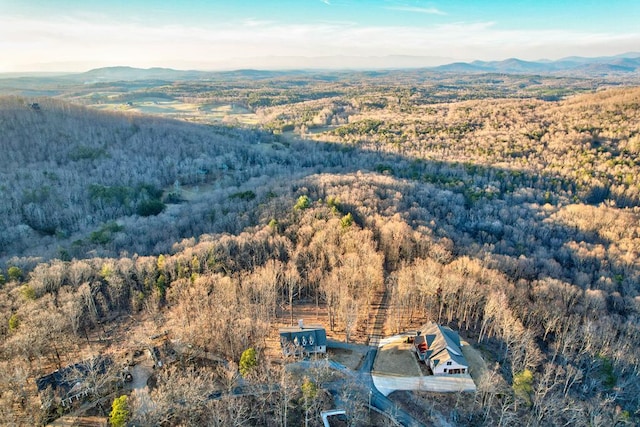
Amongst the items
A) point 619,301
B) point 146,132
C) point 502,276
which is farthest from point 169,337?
point 146,132

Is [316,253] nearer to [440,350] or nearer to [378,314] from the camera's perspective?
[378,314]

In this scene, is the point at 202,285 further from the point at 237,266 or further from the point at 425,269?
the point at 425,269

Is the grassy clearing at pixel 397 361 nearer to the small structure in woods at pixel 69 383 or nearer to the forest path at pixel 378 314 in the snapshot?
the forest path at pixel 378 314

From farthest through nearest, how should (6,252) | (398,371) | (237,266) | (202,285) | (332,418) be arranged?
1. (6,252)
2. (237,266)
3. (202,285)
4. (398,371)
5. (332,418)

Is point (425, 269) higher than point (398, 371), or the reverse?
point (425, 269)

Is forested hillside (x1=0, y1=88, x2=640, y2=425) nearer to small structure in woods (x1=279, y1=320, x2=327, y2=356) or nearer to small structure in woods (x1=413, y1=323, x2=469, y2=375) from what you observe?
small structure in woods (x1=279, y1=320, x2=327, y2=356)

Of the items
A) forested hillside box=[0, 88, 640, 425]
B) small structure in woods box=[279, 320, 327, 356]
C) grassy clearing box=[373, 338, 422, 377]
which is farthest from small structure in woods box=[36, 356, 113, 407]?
grassy clearing box=[373, 338, 422, 377]

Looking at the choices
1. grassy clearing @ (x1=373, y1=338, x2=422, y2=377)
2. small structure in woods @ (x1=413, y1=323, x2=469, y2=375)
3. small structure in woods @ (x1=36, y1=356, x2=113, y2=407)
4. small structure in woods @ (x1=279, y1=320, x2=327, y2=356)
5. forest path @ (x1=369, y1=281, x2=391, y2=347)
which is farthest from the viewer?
forest path @ (x1=369, y1=281, x2=391, y2=347)

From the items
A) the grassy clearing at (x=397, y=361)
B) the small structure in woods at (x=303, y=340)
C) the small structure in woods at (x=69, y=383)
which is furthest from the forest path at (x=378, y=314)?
the small structure in woods at (x=69, y=383)
